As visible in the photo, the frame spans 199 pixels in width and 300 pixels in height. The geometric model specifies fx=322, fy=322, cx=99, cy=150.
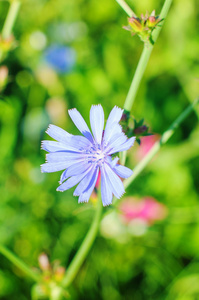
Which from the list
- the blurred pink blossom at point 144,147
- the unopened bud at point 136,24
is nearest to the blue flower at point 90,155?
the unopened bud at point 136,24

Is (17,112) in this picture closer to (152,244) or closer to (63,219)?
(63,219)

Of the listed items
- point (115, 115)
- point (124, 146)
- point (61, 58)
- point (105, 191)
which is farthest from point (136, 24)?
point (61, 58)

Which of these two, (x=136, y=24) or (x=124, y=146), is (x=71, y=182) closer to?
(x=124, y=146)

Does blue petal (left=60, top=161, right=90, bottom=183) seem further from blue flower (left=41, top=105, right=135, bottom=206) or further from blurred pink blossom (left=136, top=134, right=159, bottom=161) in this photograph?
blurred pink blossom (left=136, top=134, right=159, bottom=161)

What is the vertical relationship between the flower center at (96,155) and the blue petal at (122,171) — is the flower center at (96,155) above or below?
above

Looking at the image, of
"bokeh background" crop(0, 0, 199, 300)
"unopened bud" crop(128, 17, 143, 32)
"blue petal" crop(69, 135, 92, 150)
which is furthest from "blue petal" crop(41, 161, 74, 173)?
"bokeh background" crop(0, 0, 199, 300)

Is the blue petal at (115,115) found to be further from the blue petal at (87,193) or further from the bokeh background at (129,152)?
the bokeh background at (129,152)

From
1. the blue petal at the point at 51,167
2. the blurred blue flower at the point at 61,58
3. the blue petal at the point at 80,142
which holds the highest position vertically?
the blurred blue flower at the point at 61,58

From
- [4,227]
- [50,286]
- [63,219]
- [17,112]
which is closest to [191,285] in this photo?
[63,219]

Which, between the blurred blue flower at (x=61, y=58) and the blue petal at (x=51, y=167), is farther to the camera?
the blurred blue flower at (x=61, y=58)
